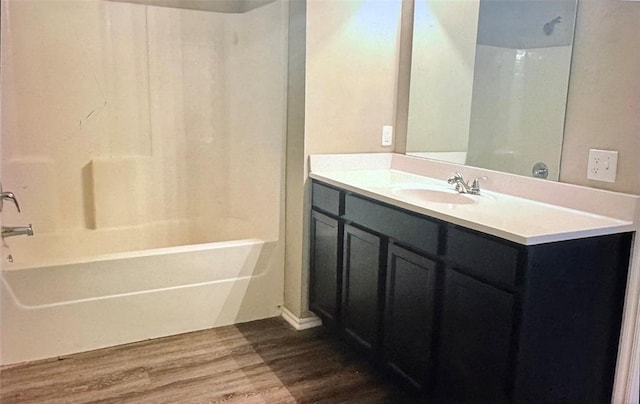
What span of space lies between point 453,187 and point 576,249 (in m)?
0.86

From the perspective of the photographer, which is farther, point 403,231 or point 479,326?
point 403,231

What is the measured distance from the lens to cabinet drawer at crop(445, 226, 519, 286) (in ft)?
5.45

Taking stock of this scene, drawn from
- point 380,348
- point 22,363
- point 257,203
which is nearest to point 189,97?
point 257,203

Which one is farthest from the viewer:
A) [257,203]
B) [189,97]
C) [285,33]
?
[189,97]

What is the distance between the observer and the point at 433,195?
8.13 ft

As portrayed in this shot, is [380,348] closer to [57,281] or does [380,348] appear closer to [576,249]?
[576,249]

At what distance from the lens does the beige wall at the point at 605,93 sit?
182cm

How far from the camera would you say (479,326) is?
178cm

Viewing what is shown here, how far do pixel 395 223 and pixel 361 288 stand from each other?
43 cm

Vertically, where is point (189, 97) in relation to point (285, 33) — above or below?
below

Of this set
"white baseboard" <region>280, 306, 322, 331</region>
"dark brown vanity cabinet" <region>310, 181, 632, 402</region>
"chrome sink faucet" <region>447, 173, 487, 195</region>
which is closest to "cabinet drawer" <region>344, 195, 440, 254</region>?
"dark brown vanity cabinet" <region>310, 181, 632, 402</region>

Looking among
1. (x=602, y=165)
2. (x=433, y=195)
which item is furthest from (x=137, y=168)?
(x=602, y=165)

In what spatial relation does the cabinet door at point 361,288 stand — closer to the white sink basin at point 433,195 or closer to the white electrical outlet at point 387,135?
the white sink basin at point 433,195

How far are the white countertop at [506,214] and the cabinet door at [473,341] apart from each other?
0.20 meters
